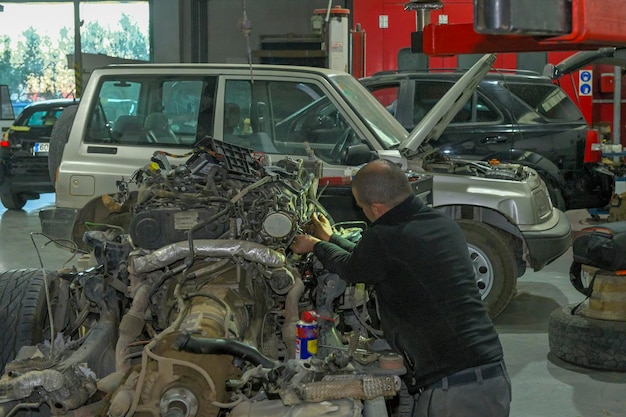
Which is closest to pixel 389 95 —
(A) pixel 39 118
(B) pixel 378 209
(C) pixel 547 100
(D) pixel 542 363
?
(C) pixel 547 100

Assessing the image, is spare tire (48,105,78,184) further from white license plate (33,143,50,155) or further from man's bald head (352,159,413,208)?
white license plate (33,143,50,155)

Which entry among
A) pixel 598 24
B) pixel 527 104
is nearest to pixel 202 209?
pixel 598 24

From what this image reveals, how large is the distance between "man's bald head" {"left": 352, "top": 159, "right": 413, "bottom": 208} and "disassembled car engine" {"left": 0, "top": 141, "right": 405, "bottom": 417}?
0.58m

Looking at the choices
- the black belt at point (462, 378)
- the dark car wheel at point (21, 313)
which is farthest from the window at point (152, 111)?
the black belt at point (462, 378)

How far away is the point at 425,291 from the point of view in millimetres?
3859

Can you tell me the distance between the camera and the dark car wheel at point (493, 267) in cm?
714

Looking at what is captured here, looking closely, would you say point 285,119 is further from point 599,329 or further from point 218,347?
point 218,347

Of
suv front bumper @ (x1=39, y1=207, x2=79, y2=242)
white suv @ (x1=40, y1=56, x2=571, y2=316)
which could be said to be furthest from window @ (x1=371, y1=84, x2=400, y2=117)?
suv front bumper @ (x1=39, y1=207, x2=79, y2=242)

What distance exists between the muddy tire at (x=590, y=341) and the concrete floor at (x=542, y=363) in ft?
0.22

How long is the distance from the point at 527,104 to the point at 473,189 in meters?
3.64

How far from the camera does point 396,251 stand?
3.89 m

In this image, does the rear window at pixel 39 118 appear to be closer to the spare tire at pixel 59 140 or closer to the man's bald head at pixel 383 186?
the spare tire at pixel 59 140

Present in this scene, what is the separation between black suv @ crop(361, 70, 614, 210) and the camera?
10383 mm

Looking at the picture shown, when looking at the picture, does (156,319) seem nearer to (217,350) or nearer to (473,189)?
(217,350)
